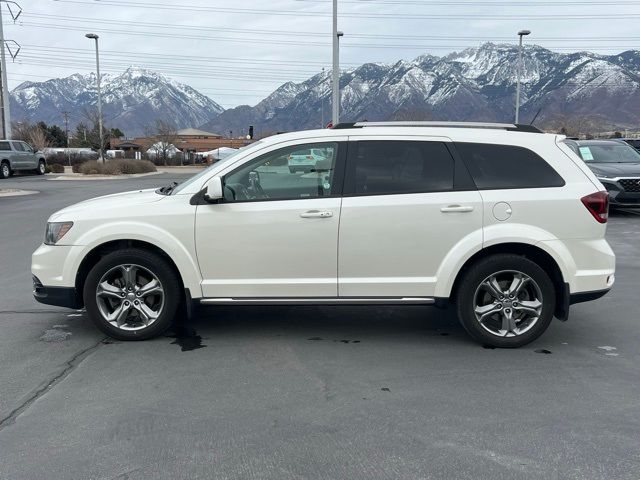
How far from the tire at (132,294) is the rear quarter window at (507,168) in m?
2.82

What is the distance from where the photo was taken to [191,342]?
17.5 ft

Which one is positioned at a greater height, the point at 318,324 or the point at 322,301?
the point at 322,301

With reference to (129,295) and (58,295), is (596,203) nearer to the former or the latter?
(129,295)

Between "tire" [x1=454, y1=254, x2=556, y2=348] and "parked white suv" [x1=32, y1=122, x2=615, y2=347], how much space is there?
0.01 m

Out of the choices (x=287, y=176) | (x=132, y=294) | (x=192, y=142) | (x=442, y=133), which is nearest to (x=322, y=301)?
(x=287, y=176)

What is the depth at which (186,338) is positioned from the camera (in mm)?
5453

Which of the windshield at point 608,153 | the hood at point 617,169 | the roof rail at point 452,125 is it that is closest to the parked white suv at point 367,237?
the roof rail at point 452,125

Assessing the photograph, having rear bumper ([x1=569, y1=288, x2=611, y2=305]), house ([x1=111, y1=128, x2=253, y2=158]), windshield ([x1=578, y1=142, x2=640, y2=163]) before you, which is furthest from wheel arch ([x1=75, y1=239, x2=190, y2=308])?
house ([x1=111, y1=128, x2=253, y2=158])

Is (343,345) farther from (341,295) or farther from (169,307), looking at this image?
(169,307)

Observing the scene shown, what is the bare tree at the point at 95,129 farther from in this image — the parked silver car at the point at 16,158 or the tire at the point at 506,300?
the tire at the point at 506,300

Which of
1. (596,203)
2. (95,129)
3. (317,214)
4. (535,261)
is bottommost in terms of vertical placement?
(535,261)

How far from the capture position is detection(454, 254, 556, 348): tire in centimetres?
505

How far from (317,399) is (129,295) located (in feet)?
6.99

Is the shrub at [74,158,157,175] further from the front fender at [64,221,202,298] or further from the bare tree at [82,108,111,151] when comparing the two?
the front fender at [64,221,202,298]
